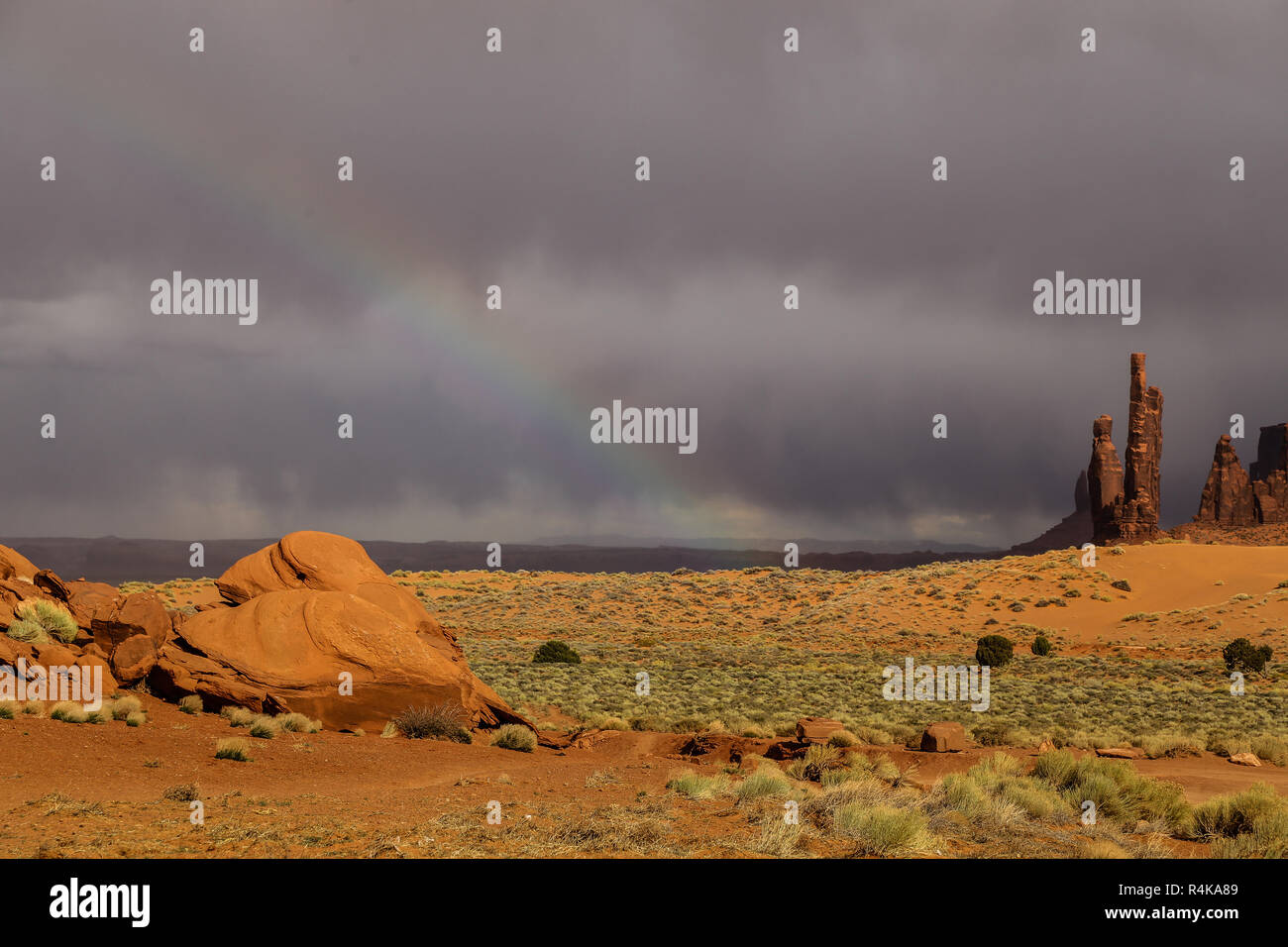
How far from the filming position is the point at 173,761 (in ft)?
52.0

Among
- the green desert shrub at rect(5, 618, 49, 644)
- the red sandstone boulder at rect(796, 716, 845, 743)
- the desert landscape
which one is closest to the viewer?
the desert landscape

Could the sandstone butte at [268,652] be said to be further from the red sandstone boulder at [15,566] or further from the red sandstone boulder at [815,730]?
the red sandstone boulder at [815,730]

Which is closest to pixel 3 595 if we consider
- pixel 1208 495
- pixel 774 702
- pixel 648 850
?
pixel 648 850

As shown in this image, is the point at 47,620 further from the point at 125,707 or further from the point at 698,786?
the point at 698,786

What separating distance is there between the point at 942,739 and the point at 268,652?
17092 mm

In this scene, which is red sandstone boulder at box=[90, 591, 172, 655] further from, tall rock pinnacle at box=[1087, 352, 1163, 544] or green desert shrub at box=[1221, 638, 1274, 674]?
tall rock pinnacle at box=[1087, 352, 1163, 544]

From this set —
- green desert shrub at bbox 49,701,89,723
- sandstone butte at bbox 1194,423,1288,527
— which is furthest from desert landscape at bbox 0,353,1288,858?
sandstone butte at bbox 1194,423,1288,527

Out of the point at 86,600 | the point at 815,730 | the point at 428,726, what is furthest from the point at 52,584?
the point at 815,730

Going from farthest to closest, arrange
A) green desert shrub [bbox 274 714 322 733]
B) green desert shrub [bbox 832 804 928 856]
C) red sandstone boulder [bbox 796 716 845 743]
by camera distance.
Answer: red sandstone boulder [bbox 796 716 845 743] < green desert shrub [bbox 274 714 322 733] < green desert shrub [bbox 832 804 928 856]

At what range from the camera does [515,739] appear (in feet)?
68.4

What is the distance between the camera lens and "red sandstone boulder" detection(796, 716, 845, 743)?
2102 centimetres

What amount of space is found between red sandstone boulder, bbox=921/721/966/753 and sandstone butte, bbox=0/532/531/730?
1104 centimetres
